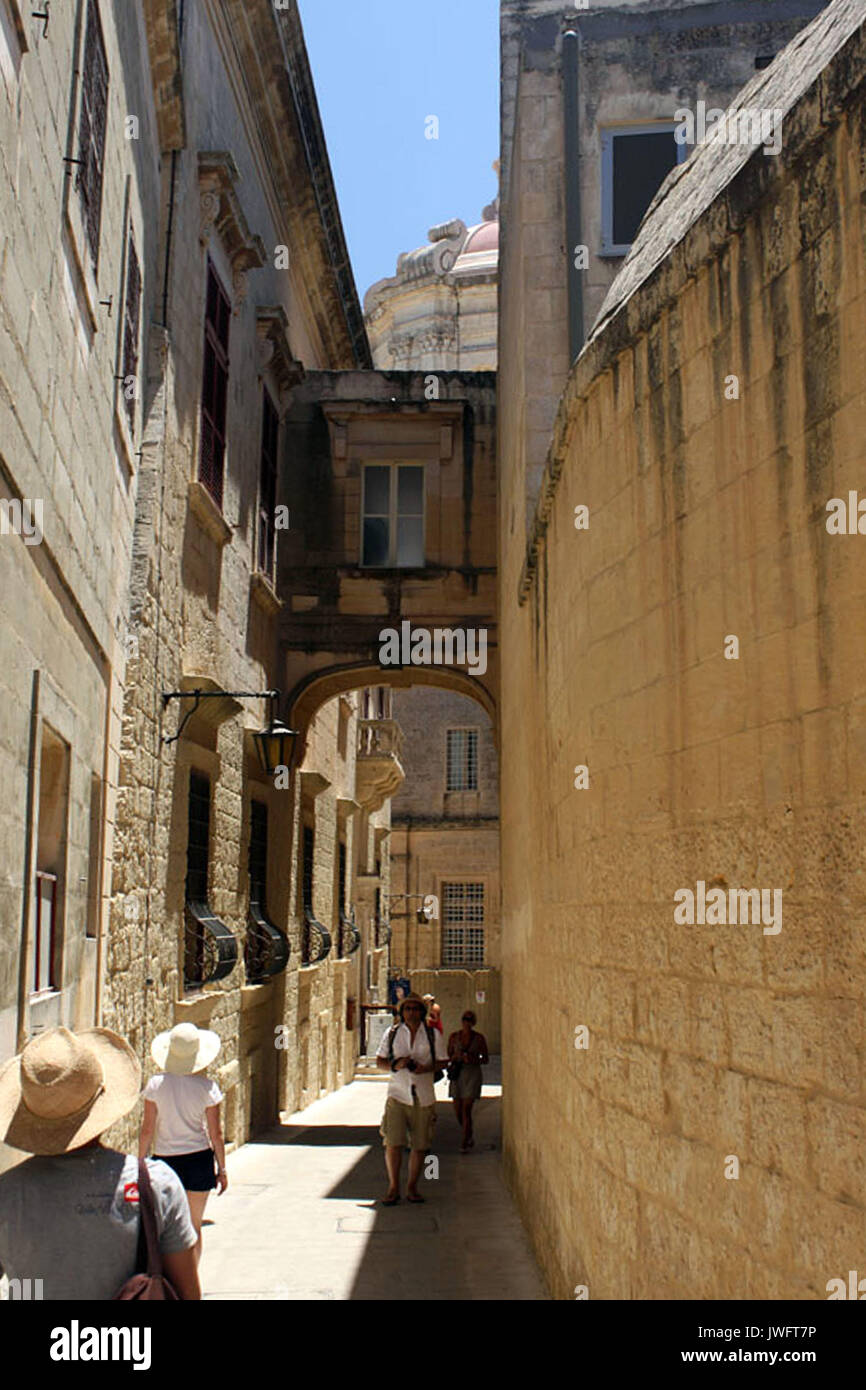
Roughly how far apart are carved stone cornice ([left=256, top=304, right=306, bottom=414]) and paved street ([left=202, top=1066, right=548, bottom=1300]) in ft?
27.3

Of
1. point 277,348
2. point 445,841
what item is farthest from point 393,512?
point 445,841

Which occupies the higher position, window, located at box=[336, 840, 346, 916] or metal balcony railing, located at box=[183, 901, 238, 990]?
window, located at box=[336, 840, 346, 916]

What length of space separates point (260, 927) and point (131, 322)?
771cm

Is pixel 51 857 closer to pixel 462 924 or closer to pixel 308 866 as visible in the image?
pixel 308 866

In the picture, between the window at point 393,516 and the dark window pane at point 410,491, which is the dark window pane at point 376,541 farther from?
the dark window pane at point 410,491

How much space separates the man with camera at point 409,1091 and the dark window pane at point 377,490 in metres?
8.27

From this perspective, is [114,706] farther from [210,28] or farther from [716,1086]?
[210,28]

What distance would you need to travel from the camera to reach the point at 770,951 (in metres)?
3.75

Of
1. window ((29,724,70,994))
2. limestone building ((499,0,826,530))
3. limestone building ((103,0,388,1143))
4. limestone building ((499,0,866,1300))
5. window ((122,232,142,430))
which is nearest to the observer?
limestone building ((499,0,866,1300))

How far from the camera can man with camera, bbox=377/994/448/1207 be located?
1042 centimetres

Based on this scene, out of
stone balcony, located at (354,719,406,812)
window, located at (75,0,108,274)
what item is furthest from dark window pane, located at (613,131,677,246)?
stone balcony, located at (354,719,406,812)

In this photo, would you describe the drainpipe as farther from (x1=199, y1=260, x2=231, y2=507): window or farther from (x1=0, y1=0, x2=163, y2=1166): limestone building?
(x1=0, y1=0, x2=163, y2=1166): limestone building
